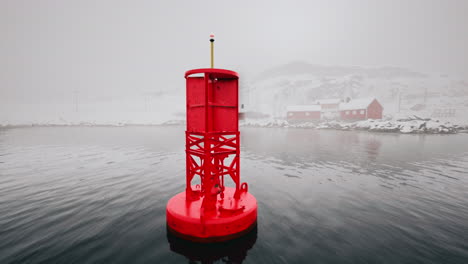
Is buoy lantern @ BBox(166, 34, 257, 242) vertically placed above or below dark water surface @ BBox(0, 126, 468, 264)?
above

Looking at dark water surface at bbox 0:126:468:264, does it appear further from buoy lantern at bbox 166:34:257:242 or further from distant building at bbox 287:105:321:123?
distant building at bbox 287:105:321:123

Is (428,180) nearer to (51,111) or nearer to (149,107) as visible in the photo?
(149,107)

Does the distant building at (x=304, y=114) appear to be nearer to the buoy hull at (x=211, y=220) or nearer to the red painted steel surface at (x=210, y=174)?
the red painted steel surface at (x=210, y=174)

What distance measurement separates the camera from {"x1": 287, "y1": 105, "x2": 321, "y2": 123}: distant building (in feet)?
274

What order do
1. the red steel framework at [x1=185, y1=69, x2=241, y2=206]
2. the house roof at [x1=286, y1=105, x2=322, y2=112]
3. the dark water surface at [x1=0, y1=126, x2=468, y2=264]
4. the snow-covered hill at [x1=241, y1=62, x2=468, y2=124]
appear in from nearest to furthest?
the dark water surface at [x1=0, y1=126, x2=468, y2=264]
the red steel framework at [x1=185, y1=69, x2=241, y2=206]
the house roof at [x1=286, y1=105, x2=322, y2=112]
the snow-covered hill at [x1=241, y1=62, x2=468, y2=124]

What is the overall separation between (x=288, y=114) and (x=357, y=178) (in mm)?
75374

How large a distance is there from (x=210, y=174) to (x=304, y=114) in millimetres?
84829

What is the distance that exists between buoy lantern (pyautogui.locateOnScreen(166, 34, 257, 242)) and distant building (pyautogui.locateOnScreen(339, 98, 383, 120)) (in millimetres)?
80568

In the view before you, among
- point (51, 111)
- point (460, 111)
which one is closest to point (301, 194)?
point (460, 111)

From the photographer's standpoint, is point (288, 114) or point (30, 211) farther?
point (288, 114)

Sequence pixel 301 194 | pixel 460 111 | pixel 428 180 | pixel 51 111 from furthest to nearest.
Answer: pixel 51 111, pixel 460 111, pixel 428 180, pixel 301 194

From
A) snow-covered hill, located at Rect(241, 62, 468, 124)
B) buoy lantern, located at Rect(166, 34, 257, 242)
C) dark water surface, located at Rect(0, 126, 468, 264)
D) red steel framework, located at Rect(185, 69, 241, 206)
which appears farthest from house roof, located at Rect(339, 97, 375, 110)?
buoy lantern, located at Rect(166, 34, 257, 242)

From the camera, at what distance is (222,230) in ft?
21.9

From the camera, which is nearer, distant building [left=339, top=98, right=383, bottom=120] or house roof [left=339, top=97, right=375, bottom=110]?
distant building [left=339, top=98, right=383, bottom=120]
